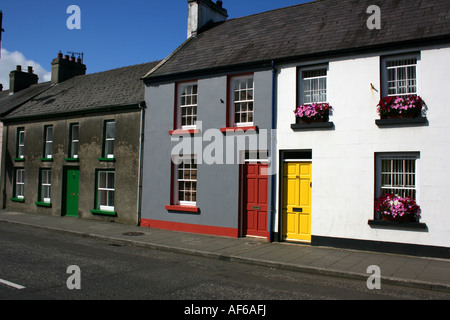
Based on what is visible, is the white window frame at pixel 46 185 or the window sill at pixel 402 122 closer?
the window sill at pixel 402 122

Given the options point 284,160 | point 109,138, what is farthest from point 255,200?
point 109,138

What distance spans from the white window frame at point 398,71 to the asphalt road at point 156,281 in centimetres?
575

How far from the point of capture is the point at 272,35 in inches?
573

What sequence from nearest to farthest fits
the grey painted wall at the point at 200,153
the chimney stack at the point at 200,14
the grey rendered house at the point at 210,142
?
the grey rendered house at the point at 210,142 < the grey painted wall at the point at 200,153 < the chimney stack at the point at 200,14

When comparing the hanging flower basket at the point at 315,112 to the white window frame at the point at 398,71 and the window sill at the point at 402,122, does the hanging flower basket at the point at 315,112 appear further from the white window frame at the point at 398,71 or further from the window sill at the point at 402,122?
the white window frame at the point at 398,71

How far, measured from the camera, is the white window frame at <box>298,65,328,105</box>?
12.3 m

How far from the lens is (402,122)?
1067cm

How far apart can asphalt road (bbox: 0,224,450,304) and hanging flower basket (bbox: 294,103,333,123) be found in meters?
4.93

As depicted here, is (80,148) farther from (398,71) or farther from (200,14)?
(398,71)

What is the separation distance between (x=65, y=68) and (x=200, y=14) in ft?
36.7

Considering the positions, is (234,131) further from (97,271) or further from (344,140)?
(97,271)

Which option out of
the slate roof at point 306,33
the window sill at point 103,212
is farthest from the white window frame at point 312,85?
the window sill at point 103,212

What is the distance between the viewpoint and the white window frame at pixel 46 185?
20.1 m
